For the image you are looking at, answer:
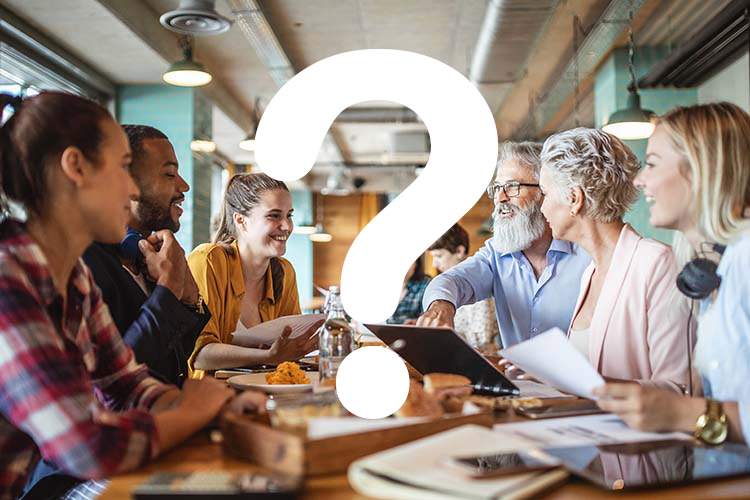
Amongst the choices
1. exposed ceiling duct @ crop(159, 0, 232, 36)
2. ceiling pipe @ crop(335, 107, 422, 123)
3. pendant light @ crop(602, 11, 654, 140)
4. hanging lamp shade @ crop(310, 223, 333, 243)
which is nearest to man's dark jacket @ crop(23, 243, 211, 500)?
exposed ceiling duct @ crop(159, 0, 232, 36)

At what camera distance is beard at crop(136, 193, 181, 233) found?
2402mm

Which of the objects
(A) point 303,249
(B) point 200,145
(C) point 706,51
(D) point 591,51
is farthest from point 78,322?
(A) point 303,249

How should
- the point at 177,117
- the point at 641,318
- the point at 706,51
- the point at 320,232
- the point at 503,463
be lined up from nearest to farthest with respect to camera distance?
the point at 503,463 < the point at 641,318 < the point at 706,51 < the point at 177,117 < the point at 320,232

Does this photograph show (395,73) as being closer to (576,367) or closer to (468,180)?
(468,180)

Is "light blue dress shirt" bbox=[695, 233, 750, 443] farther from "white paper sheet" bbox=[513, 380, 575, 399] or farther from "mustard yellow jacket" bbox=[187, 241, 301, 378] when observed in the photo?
"mustard yellow jacket" bbox=[187, 241, 301, 378]

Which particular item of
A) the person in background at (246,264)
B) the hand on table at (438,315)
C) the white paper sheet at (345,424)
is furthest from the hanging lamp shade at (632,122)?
the white paper sheet at (345,424)

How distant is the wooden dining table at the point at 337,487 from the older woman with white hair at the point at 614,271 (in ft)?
2.27

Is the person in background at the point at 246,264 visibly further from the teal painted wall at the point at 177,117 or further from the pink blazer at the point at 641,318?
the teal painted wall at the point at 177,117

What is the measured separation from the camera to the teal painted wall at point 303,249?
1731cm

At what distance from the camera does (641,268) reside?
77.0 inches

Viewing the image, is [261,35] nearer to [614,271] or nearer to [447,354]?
[614,271]

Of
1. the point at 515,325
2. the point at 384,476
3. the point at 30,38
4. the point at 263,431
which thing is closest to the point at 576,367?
the point at 384,476

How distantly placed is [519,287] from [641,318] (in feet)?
2.98

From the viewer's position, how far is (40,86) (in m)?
6.52
